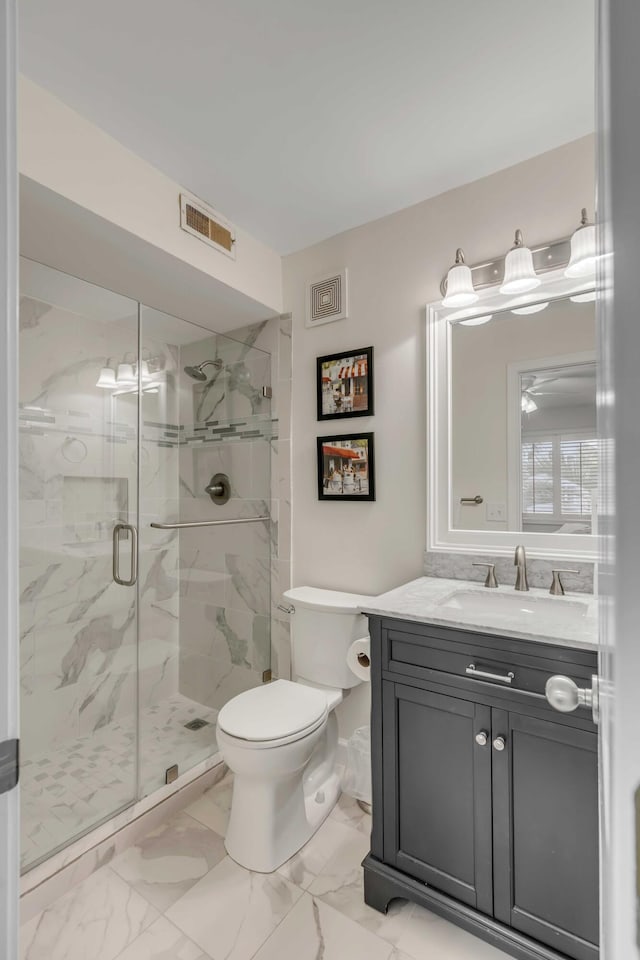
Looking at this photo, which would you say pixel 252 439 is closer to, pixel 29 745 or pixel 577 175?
pixel 29 745

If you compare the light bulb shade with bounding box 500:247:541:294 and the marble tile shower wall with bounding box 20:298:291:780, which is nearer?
the light bulb shade with bounding box 500:247:541:294

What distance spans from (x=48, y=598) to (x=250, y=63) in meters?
1.93

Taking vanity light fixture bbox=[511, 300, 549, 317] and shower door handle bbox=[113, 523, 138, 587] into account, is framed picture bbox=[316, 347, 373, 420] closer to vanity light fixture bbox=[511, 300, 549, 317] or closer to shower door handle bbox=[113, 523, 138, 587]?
vanity light fixture bbox=[511, 300, 549, 317]

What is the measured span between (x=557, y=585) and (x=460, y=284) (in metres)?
1.14

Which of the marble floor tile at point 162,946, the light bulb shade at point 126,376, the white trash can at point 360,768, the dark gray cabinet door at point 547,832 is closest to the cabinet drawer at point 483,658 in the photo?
the dark gray cabinet door at point 547,832

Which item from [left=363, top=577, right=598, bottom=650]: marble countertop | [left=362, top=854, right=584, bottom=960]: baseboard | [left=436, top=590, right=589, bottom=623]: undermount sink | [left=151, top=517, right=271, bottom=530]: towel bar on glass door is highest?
[left=151, top=517, right=271, bottom=530]: towel bar on glass door

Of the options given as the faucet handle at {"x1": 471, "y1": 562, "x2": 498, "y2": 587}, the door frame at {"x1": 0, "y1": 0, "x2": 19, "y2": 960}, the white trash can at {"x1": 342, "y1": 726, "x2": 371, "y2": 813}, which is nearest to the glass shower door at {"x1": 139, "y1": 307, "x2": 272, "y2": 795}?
the white trash can at {"x1": 342, "y1": 726, "x2": 371, "y2": 813}

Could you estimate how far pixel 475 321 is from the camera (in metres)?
1.88

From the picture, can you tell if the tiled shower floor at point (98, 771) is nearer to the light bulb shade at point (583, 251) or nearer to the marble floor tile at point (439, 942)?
the marble floor tile at point (439, 942)

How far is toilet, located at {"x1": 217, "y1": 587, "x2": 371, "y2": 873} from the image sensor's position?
1.59m

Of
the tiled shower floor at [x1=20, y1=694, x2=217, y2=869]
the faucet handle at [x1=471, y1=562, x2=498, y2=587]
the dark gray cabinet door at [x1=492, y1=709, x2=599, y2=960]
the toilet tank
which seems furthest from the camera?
the toilet tank

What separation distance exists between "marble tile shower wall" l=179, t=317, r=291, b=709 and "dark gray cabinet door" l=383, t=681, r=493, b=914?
1029mm

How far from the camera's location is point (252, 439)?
2443 mm

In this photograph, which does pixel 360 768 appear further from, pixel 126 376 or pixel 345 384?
pixel 126 376
